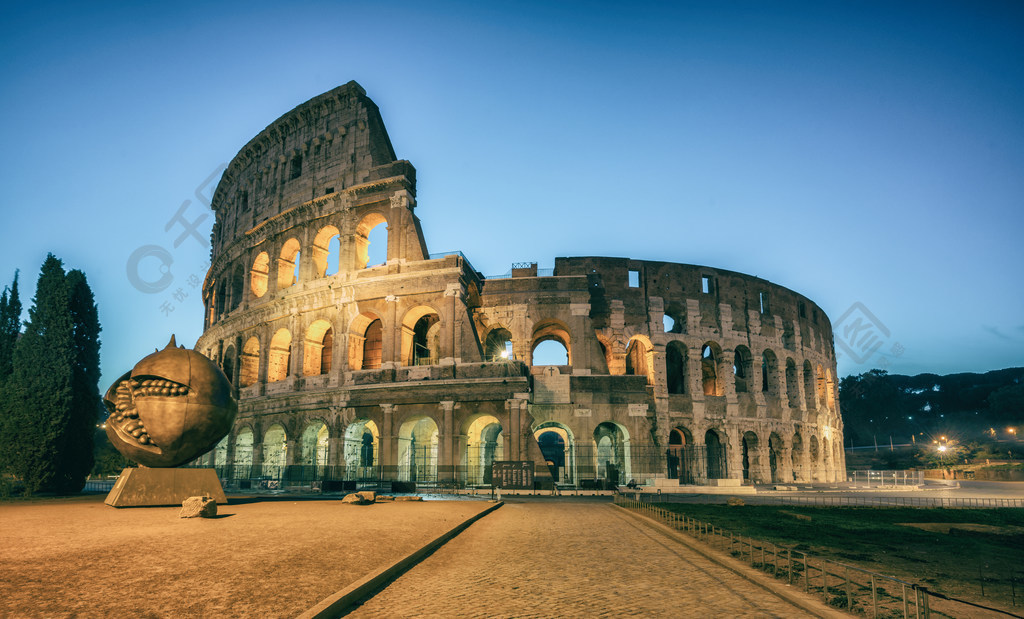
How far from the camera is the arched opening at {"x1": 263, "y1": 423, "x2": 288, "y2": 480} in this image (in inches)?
1181

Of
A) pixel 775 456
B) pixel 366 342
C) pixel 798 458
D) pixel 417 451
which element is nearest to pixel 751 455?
pixel 775 456

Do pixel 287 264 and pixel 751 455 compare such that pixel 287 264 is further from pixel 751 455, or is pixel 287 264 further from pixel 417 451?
pixel 751 455

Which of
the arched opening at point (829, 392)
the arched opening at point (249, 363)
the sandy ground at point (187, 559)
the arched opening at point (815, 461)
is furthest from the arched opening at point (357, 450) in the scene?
the arched opening at point (829, 392)

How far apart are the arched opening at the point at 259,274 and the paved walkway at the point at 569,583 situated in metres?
28.0

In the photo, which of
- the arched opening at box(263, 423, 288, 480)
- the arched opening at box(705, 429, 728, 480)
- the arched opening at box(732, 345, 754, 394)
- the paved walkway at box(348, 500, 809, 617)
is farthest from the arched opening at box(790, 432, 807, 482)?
the paved walkway at box(348, 500, 809, 617)

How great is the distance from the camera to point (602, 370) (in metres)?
29.2

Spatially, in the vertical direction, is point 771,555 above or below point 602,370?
below

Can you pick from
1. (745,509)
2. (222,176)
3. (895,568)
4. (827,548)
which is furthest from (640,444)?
(222,176)

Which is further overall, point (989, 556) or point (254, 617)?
point (989, 556)

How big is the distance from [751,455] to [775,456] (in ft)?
8.87

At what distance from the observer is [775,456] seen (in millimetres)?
36500

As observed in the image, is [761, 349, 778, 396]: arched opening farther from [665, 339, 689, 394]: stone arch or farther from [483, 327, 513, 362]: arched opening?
[483, 327, 513, 362]: arched opening

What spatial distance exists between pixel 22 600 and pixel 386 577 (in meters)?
3.24

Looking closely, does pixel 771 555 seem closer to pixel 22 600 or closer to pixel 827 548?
pixel 827 548
